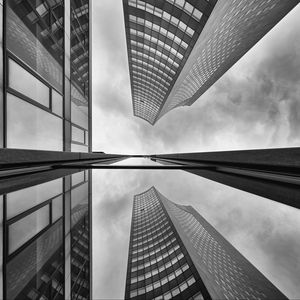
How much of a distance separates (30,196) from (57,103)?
33.0 feet

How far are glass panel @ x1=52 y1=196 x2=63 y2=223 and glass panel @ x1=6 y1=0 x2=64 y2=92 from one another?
7.01 metres

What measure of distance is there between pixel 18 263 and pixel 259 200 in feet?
14.4

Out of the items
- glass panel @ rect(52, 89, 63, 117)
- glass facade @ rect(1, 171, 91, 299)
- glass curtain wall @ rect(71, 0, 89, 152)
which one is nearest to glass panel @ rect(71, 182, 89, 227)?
glass facade @ rect(1, 171, 91, 299)

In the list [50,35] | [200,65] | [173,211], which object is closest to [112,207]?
[173,211]

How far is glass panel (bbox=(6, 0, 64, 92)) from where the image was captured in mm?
8852

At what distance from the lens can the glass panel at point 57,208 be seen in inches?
180

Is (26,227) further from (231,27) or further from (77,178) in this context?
(231,27)

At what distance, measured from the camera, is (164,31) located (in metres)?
32.0

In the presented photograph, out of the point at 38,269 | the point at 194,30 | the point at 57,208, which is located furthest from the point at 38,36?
the point at 194,30

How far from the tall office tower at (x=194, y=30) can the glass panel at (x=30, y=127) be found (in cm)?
2017

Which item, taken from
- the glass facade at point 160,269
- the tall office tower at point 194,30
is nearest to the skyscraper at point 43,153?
the glass facade at point 160,269

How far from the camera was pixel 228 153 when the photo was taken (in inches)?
337

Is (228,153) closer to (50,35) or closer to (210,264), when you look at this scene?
(210,264)

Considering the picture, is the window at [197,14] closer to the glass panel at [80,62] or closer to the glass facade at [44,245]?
the glass panel at [80,62]
